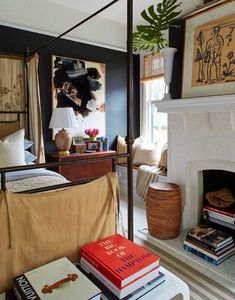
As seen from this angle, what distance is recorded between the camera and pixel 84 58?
3.91 metres

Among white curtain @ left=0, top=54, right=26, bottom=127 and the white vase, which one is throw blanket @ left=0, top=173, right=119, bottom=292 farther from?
white curtain @ left=0, top=54, right=26, bottom=127

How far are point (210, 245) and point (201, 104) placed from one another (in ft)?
4.13

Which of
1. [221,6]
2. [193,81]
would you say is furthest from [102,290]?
[221,6]

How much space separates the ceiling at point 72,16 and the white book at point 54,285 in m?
3.29

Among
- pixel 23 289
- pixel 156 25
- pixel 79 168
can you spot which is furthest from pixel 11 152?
pixel 156 25

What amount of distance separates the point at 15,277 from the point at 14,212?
24 centimetres

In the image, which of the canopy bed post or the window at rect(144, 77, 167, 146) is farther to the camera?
the window at rect(144, 77, 167, 146)

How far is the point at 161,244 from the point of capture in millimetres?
2436

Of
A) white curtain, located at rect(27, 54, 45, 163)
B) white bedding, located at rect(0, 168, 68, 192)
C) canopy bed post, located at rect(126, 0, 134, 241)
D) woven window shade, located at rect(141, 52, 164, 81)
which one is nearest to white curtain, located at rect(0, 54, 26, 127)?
white curtain, located at rect(27, 54, 45, 163)

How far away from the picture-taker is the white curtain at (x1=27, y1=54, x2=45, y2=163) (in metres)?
3.05

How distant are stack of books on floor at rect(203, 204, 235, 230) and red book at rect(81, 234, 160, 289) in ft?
5.26

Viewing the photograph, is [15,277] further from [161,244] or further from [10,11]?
[10,11]

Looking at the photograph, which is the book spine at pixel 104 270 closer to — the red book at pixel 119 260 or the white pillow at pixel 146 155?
the red book at pixel 119 260

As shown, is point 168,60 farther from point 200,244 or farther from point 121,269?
point 121,269
